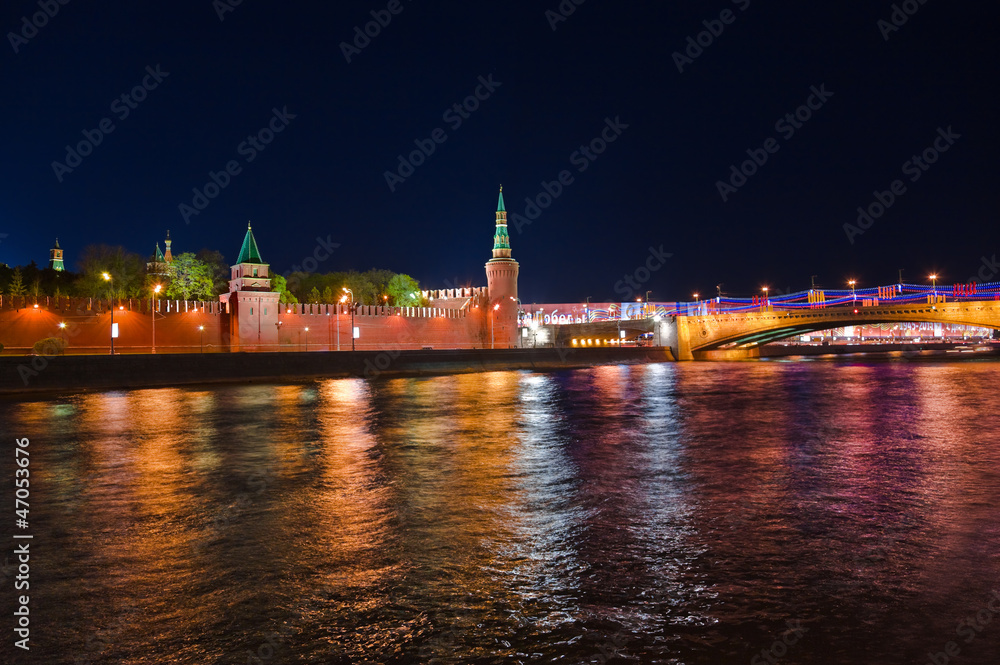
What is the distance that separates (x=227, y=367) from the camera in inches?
1166

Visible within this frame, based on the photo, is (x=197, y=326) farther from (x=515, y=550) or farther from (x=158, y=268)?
(x=515, y=550)

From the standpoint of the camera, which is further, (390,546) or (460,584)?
(390,546)

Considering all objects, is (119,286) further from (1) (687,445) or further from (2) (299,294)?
(1) (687,445)

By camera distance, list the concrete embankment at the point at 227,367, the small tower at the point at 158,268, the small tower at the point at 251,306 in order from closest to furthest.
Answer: the concrete embankment at the point at 227,367
the small tower at the point at 251,306
the small tower at the point at 158,268

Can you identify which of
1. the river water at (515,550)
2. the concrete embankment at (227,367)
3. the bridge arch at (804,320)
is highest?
the bridge arch at (804,320)

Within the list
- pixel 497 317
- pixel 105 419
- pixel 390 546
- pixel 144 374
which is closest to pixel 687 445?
pixel 390 546

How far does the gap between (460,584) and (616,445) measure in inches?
268

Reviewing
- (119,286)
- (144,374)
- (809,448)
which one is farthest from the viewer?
(119,286)

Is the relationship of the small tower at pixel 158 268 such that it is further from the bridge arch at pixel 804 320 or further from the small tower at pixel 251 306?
the bridge arch at pixel 804 320

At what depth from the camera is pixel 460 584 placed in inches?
165

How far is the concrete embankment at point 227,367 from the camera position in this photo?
23958mm

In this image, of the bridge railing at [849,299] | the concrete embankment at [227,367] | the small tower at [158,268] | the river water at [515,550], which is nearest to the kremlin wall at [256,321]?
the concrete embankment at [227,367]

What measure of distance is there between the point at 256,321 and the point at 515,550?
1756 inches

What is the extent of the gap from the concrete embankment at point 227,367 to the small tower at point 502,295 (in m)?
17.6
